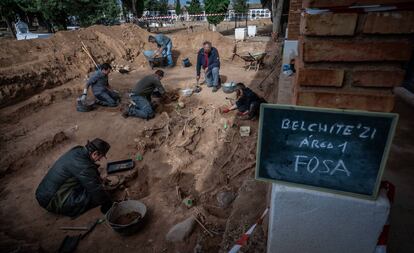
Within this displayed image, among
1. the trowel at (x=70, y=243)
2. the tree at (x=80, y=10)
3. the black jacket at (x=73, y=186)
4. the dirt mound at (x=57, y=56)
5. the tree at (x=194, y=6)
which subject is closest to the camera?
the trowel at (x=70, y=243)

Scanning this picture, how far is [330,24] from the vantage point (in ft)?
3.93

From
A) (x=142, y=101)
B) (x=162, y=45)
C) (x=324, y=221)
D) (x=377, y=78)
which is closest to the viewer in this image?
(x=377, y=78)

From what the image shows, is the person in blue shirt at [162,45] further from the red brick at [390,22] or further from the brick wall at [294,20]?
the red brick at [390,22]

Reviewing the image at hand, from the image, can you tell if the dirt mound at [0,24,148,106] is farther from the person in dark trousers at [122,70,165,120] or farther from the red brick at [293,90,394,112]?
the red brick at [293,90,394,112]

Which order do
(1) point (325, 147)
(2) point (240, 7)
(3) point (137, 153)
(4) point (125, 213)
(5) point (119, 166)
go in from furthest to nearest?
(2) point (240, 7)
(3) point (137, 153)
(5) point (119, 166)
(4) point (125, 213)
(1) point (325, 147)

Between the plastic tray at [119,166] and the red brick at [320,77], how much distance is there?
4.96 m

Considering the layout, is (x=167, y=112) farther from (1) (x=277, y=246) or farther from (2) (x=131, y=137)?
(1) (x=277, y=246)

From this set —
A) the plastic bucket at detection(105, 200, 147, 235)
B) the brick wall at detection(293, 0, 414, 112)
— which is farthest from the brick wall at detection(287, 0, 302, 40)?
the brick wall at detection(293, 0, 414, 112)

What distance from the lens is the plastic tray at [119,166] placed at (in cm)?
544

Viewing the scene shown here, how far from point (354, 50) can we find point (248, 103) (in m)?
5.09

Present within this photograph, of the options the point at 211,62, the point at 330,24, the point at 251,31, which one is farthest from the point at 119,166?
the point at 251,31

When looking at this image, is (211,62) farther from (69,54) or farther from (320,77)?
(320,77)

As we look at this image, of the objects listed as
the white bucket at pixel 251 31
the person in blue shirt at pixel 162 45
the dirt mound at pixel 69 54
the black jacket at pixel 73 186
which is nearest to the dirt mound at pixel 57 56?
the dirt mound at pixel 69 54

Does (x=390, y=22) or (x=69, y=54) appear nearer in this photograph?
(x=390, y=22)
